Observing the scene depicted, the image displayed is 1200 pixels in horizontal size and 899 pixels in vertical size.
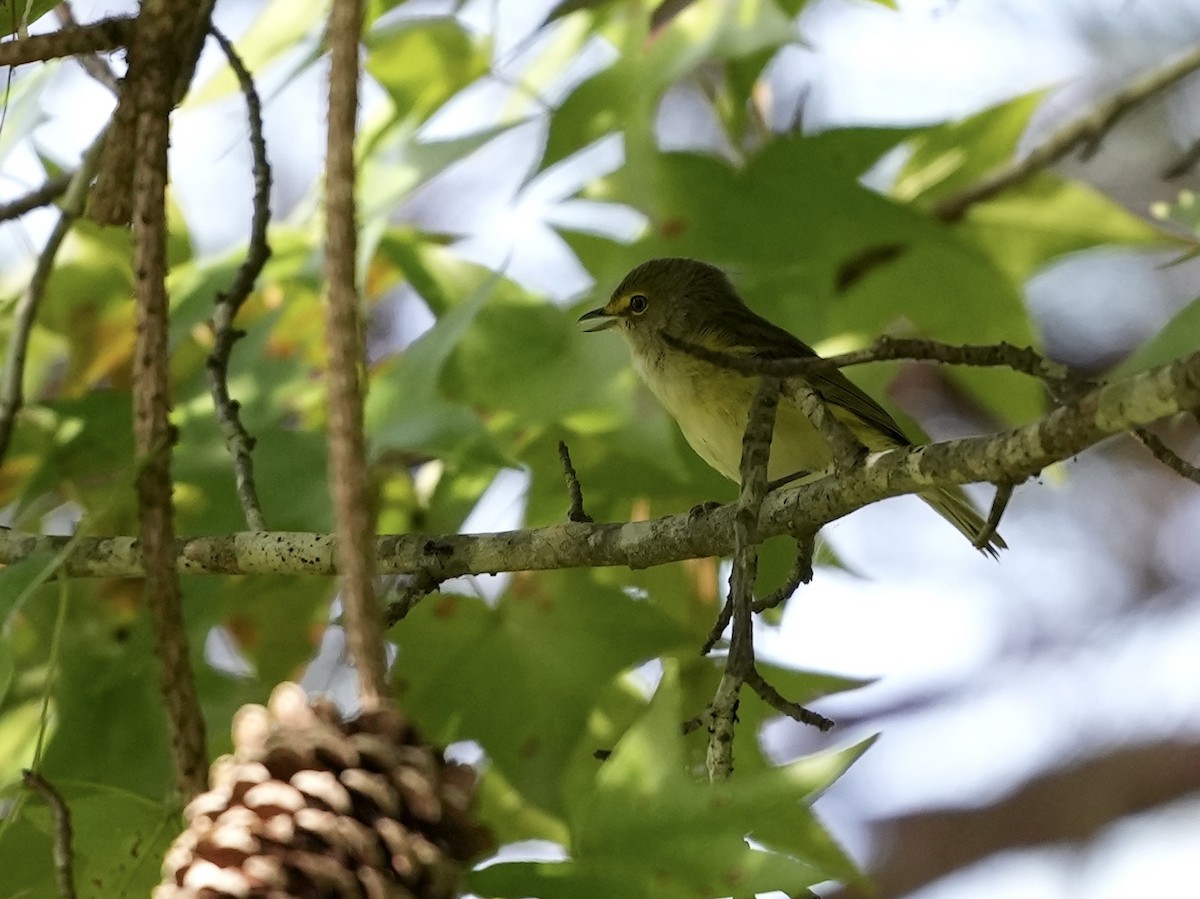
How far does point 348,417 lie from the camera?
80 centimetres

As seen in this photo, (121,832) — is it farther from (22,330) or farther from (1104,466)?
(1104,466)

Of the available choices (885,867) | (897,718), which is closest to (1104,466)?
(897,718)

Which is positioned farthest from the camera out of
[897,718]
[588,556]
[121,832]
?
[897,718]

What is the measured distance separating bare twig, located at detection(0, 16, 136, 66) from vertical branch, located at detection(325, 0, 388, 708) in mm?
720

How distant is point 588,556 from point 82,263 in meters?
1.28

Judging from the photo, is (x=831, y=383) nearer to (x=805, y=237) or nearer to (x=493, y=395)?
(x=805, y=237)

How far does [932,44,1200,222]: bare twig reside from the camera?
9.08ft

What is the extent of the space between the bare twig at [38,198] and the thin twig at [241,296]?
34 cm

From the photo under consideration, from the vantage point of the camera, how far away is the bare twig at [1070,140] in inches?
109

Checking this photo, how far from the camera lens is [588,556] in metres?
1.70

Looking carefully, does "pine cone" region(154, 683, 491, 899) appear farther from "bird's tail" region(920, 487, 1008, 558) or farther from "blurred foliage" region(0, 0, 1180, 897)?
"bird's tail" region(920, 487, 1008, 558)

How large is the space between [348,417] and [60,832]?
0.62m

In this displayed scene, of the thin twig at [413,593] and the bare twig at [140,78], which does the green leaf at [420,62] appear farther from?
the thin twig at [413,593]

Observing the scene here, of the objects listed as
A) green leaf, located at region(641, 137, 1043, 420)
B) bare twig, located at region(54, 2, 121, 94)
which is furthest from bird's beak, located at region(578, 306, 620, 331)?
bare twig, located at region(54, 2, 121, 94)
